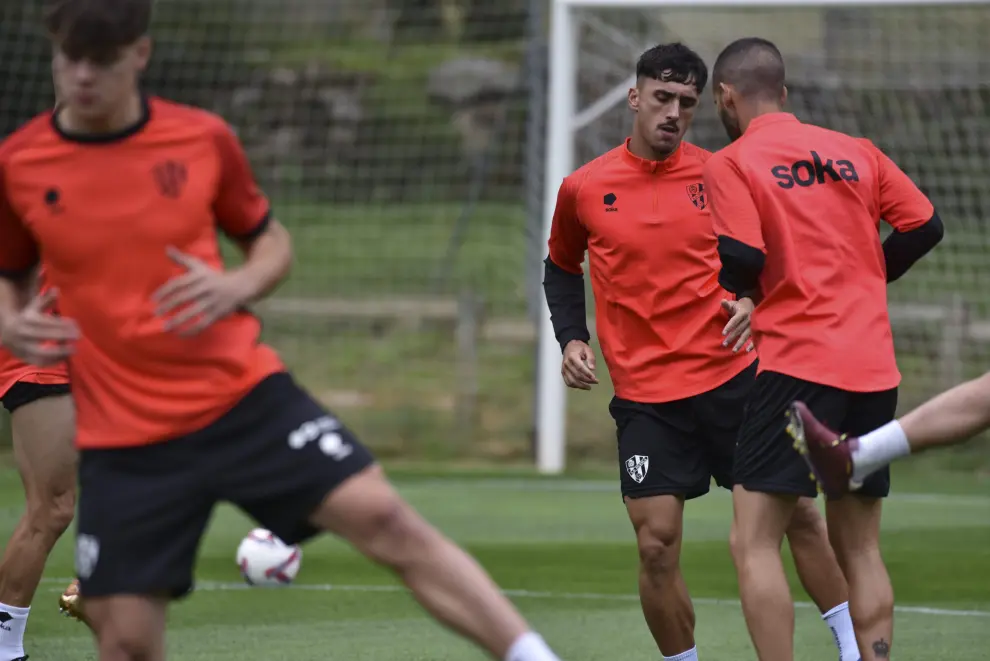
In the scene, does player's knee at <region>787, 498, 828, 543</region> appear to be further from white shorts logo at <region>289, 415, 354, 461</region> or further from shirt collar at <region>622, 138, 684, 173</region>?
white shorts logo at <region>289, 415, 354, 461</region>

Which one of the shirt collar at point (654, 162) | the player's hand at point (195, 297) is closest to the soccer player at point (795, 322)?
the shirt collar at point (654, 162)

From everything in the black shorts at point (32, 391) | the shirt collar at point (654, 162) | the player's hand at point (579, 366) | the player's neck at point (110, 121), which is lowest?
the black shorts at point (32, 391)

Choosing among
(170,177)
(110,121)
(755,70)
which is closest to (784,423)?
(755,70)

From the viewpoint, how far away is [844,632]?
19.1 feet

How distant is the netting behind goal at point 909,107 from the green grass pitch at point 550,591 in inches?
93.7

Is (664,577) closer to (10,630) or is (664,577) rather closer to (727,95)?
(727,95)

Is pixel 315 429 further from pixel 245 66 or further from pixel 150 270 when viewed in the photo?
pixel 245 66

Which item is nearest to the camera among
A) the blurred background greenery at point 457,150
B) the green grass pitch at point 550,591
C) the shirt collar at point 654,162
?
the shirt collar at point 654,162

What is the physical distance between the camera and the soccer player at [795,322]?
4848 mm

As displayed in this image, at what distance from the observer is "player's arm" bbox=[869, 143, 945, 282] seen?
5.12m

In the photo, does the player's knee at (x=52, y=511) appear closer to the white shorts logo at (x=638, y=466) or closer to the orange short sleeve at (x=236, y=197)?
the white shorts logo at (x=638, y=466)

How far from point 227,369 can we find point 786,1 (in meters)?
9.41

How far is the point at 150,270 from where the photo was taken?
395 cm

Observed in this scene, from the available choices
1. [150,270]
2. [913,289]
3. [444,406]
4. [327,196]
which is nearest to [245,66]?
[327,196]
